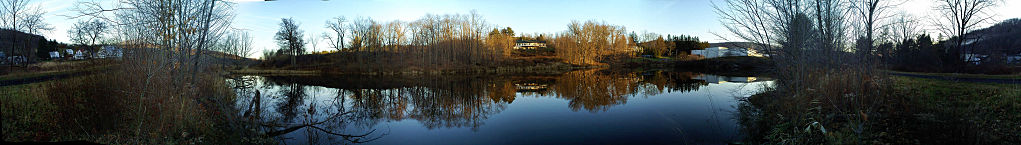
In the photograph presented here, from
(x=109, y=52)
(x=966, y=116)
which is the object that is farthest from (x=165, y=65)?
(x=966, y=116)

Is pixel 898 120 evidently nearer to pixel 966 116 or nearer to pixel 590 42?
pixel 966 116

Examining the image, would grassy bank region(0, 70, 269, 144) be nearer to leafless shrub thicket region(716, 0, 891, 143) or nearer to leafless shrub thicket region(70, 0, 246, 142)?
leafless shrub thicket region(70, 0, 246, 142)

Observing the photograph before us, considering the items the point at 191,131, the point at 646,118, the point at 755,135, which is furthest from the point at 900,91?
the point at 191,131

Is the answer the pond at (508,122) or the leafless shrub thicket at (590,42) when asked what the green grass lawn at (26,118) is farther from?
the leafless shrub thicket at (590,42)

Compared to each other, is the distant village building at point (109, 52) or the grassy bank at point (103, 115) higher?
the distant village building at point (109, 52)

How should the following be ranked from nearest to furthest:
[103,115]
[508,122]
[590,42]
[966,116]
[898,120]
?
[966,116]
[103,115]
[898,120]
[508,122]
[590,42]

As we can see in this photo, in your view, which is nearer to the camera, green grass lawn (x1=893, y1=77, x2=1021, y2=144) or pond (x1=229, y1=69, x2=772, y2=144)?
green grass lawn (x1=893, y1=77, x2=1021, y2=144)

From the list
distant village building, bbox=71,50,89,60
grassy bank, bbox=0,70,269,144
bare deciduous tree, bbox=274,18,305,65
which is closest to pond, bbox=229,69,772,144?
grassy bank, bbox=0,70,269,144

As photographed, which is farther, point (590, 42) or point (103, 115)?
point (590, 42)

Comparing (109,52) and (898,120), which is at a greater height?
(109,52)

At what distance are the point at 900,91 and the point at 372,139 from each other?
235 inches

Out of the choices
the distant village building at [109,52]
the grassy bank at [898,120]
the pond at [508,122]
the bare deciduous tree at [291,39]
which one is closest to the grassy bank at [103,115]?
the distant village building at [109,52]

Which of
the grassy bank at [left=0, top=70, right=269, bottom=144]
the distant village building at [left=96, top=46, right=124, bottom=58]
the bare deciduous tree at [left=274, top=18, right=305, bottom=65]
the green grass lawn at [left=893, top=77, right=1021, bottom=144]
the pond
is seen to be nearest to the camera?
the green grass lawn at [left=893, top=77, right=1021, bottom=144]

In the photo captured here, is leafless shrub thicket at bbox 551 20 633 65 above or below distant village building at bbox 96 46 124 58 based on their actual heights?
above
